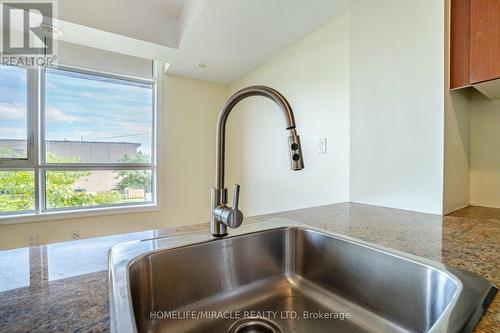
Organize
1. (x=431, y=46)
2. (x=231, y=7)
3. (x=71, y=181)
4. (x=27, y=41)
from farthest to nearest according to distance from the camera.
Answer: (x=71, y=181) < (x=27, y=41) < (x=231, y=7) < (x=431, y=46)

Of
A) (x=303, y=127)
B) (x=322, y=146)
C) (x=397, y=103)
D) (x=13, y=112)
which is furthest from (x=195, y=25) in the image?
(x=13, y=112)

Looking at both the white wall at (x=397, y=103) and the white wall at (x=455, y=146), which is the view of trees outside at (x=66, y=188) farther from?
the white wall at (x=455, y=146)

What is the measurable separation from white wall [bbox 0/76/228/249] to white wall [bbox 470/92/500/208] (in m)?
2.45

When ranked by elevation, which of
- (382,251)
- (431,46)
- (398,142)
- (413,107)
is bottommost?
(382,251)

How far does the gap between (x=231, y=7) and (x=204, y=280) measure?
157cm

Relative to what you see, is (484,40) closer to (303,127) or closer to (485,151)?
(485,151)

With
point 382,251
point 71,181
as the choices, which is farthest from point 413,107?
point 71,181

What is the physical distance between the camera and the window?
2.11 metres

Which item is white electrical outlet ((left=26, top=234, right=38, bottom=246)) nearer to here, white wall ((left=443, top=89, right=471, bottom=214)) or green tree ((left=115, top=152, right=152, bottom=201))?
green tree ((left=115, top=152, right=152, bottom=201))

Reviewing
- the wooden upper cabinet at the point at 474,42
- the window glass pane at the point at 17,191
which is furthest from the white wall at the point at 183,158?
the wooden upper cabinet at the point at 474,42

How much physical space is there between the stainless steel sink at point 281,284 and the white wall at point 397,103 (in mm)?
611

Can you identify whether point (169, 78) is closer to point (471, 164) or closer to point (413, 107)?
point (413, 107)

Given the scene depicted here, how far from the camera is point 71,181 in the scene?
234 centimetres

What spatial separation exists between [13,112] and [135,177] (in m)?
1.16
